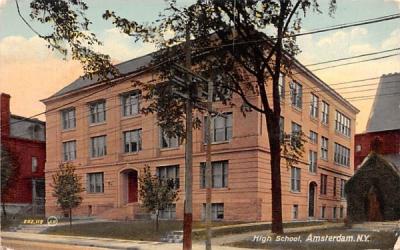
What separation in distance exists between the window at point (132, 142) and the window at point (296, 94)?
4.02 metres

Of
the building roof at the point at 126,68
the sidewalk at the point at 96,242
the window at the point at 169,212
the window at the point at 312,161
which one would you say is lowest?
the sidewalk at the point at 96,242

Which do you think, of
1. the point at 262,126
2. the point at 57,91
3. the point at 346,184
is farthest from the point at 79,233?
the point at 346,184

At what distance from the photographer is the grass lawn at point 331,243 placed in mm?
10234

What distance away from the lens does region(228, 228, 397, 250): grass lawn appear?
10234 millimetres

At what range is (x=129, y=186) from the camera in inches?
515

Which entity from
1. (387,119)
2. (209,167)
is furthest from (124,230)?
(387,119)

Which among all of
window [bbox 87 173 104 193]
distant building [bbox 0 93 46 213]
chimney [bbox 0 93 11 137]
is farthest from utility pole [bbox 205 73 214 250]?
chimney [bbox 0 93 11 137]

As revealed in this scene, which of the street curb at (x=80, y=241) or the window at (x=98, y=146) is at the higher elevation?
the window at (x=98, y=146)

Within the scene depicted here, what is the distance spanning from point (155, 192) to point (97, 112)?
2609 millimetres

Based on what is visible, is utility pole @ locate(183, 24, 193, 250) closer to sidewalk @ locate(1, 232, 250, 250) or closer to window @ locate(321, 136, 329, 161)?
sidewalk @ locate(1, 232, 250, 250)

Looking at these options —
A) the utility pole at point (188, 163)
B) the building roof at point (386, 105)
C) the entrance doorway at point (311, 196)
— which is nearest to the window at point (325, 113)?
the building roof at point (386, 105)

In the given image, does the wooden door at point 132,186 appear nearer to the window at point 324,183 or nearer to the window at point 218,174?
the window at point 218,174

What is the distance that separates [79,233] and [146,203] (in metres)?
2.00

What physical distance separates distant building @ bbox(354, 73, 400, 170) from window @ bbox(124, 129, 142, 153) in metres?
5.42
